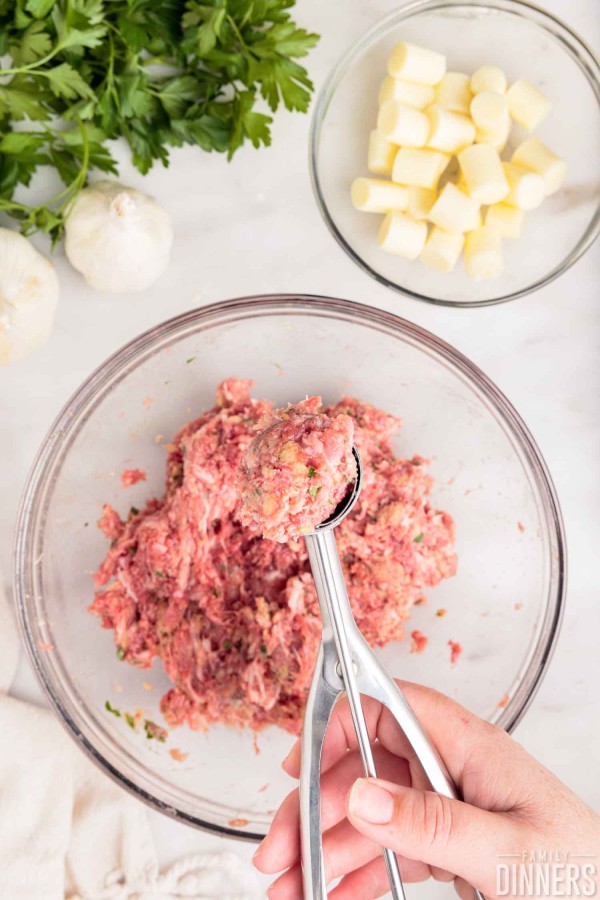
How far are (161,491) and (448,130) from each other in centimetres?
114

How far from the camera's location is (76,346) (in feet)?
6.63

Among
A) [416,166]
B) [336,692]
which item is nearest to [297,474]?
[336,692]

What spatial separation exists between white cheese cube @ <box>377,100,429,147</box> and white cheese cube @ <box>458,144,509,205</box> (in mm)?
116

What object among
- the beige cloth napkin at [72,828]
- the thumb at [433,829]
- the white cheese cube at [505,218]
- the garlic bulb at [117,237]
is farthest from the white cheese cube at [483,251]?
the beige cloth napkin at [72,828]

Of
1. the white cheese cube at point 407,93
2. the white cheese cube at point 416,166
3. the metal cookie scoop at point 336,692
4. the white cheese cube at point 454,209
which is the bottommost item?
the metal cookie scoop at point 336,692

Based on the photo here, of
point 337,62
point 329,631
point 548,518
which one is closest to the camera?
point 329,631

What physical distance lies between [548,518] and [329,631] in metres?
0.74

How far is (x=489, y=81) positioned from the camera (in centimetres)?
191

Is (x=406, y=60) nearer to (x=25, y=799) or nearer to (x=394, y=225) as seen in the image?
(x=394, y=225)

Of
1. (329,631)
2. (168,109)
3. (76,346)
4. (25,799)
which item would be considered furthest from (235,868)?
(168,109)

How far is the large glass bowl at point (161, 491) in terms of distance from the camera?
1873 mm

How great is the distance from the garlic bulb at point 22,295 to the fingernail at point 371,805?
1292mm

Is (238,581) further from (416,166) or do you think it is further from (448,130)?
(448,130)

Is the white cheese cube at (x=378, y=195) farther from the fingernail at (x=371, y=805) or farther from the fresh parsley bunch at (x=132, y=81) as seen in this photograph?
the fingernail at (x=371, y=805)
